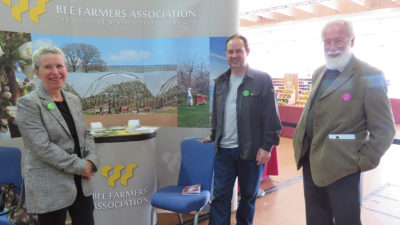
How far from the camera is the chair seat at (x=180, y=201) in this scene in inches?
86.3

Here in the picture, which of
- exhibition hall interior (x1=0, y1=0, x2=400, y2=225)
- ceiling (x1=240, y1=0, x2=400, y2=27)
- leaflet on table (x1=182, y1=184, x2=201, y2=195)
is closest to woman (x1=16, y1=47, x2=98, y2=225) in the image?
exhibition hall interior (x1=0, y1=0, x2=400, y2=225)

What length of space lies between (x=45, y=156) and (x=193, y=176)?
1448 mm

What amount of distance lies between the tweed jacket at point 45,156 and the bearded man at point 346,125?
137cm

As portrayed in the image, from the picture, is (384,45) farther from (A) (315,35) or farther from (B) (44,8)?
(B) (44,8)

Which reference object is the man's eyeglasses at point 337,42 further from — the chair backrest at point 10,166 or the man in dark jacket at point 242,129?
the chair backrest at point 10,166

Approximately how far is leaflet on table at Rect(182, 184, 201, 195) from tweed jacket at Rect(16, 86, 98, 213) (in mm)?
1054

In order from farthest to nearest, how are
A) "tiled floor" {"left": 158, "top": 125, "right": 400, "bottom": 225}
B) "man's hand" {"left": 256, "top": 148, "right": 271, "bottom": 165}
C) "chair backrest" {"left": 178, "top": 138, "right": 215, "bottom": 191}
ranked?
"tiled floor" {"left": 158, "top": 125, "right": 400, "bottom": 225}
"chair backrest" {"left": 178, "top": 138, "right": 215, "bottom": 191}
"man's hand" {"left": 256, "top": 148, "right": 271, "bottom": 165}

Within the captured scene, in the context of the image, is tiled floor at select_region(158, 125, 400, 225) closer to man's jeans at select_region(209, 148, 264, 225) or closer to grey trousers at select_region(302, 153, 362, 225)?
man's jeans at select_region(209, 148, 264, 225)

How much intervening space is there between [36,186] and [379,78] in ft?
6.11

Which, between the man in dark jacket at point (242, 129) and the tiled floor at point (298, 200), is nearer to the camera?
the man in dark jacket at point (242, 129)

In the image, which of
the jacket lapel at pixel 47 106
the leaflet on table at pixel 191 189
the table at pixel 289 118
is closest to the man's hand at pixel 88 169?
the jacket lapel at pixel 47 106

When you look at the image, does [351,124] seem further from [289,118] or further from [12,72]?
[289,118]

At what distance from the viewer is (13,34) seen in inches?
97.2

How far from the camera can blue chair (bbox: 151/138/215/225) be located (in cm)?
228
